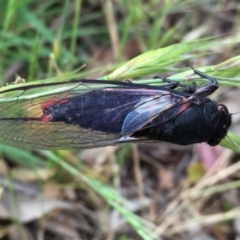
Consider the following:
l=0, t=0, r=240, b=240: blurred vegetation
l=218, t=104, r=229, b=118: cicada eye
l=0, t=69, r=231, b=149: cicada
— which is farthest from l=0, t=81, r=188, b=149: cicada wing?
l=0, t=0, r=240, b=240: blurred vegetation

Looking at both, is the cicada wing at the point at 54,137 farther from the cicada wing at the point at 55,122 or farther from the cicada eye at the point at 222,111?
the cicada eye at the point at 222,111

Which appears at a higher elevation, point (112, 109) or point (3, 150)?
point (112, 109)

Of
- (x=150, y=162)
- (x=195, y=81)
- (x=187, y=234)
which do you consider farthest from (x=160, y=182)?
(x=195, y=81)

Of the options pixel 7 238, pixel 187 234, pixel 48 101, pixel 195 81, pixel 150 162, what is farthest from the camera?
pixel 150 162

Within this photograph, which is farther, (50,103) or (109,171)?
(109,171)

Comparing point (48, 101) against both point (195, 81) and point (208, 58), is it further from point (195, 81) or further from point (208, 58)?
point (208, 58)

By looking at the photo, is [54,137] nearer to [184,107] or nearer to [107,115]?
[107,115]

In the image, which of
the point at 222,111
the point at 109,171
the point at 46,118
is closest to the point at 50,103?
the point at 46,118

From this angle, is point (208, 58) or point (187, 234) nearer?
point (187, 234)
